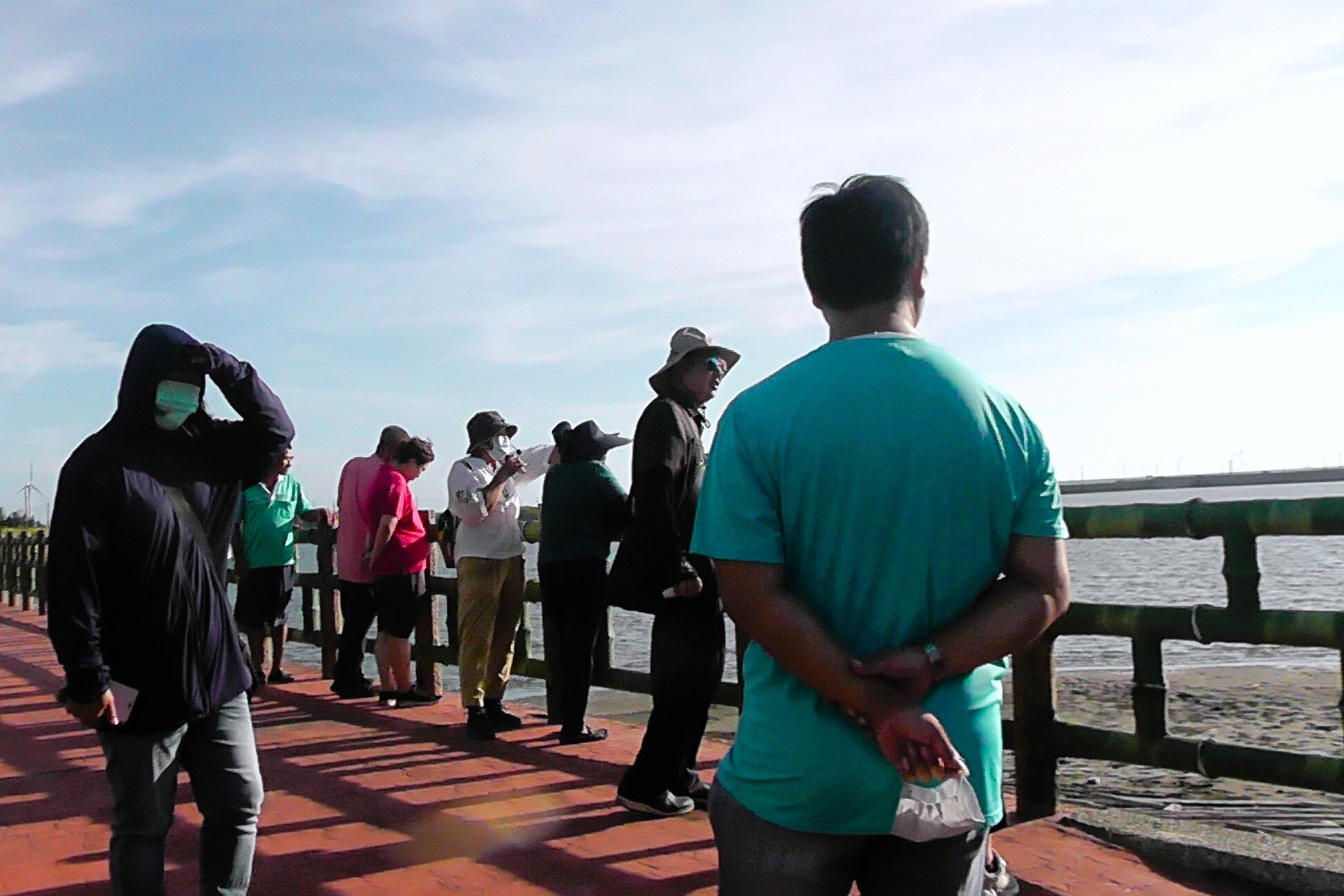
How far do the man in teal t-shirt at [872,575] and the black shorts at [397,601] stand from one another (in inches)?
237

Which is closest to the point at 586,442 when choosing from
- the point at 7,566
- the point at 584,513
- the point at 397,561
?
the point at 584,513

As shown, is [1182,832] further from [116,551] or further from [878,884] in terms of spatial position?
[116,551]

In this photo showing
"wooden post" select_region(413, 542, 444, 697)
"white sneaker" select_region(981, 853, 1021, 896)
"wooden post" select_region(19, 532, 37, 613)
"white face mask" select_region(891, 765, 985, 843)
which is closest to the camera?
"white face mask" select_region(891, 765, 985, 843)

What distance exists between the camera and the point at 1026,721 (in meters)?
4.54

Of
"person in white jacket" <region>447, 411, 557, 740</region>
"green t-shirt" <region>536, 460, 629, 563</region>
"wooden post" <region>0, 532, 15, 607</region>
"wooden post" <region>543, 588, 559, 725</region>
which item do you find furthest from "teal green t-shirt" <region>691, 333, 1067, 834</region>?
"wooden post" <region>0, 532, 15, 607</region>

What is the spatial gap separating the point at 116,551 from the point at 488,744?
3.65 m

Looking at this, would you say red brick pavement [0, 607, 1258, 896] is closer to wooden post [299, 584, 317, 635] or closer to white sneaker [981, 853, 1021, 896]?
white sneaker [981, 853, 1021, 896]

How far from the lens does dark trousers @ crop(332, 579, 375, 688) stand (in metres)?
7.91

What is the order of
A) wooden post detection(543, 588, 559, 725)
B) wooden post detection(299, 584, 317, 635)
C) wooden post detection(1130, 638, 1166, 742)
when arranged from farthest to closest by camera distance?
wooden post detection(299, 584, 317, 635)
wooden post detection(543, 588, 559, 725)
wooden post detection(1130, 638, 1166, 742)

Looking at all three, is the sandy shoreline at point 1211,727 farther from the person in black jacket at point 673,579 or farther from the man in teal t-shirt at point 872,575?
the man in teal t-shirt at point 872,575

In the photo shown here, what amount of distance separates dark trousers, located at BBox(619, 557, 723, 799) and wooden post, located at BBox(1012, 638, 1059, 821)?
3.48ft

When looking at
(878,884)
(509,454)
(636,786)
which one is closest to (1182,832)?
(636,786)

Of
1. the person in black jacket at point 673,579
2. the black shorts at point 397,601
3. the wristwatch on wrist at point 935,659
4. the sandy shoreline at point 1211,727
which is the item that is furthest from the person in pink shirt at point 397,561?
the wristwatch on wrist at point 935,659

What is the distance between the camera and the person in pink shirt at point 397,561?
761 centimetres
